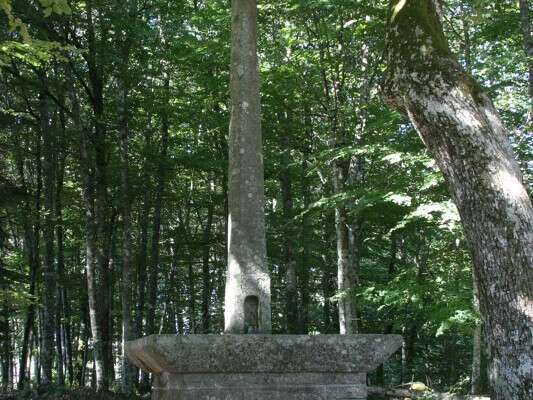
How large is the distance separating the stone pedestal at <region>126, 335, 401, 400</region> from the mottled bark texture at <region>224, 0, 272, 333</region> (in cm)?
30

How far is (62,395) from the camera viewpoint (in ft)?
43.7

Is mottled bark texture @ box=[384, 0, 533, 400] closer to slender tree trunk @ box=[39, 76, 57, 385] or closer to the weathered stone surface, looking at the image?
the weathered stone surface

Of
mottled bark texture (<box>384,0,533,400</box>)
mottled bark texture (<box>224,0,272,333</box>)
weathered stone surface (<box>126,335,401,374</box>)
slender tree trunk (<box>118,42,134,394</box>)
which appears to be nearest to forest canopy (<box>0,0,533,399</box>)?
slender tree trunk (<box>118,42,134,394</box>)

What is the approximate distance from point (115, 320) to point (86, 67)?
13.5 m

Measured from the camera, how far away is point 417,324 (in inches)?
771

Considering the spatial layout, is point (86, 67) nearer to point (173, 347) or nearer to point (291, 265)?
point (291, 265)

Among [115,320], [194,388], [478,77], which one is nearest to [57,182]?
[115,320]

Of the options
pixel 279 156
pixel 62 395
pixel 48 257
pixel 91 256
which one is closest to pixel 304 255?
pixel 279 156

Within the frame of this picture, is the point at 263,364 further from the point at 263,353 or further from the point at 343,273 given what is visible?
the point at 343,273

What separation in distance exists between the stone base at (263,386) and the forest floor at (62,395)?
9685 mm

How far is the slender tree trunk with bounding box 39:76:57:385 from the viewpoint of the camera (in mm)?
15312

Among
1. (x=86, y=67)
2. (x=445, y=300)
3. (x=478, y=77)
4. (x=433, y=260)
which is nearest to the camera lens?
(x=445, y=300)

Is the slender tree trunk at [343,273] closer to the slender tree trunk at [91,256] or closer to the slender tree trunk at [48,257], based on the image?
the slender tree trunk at [91,256]

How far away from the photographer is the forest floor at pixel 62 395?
12953mm
